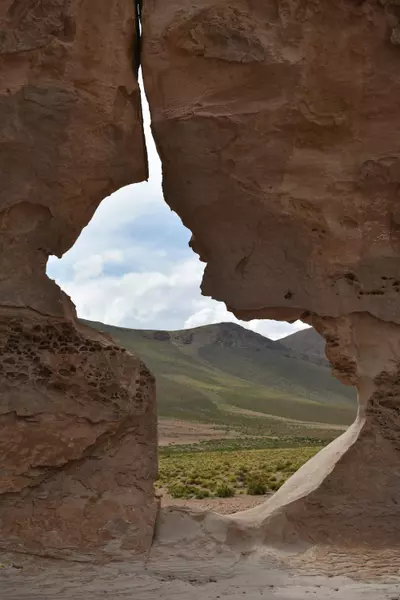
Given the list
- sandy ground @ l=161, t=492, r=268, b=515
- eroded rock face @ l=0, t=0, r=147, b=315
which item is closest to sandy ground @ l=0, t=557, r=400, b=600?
eroded rock face @ l=0, t=0, r=147, b=315

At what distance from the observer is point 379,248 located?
8492mm

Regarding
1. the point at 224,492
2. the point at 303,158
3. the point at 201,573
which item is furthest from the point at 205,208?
the point at 224,492

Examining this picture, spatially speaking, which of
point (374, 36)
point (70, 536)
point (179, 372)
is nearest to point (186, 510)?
point (70, 536)

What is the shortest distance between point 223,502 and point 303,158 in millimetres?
7430

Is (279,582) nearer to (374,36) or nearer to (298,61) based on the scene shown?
(298,61)

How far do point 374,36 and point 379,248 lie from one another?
293cm

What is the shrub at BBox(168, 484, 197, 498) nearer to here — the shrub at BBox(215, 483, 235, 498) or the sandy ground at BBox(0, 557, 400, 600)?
the shrub at BBox(215, 483, 235, 498)

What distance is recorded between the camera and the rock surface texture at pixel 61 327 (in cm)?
712

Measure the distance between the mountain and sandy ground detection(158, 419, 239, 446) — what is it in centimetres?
7448

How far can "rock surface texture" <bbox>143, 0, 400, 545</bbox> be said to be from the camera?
8133mm

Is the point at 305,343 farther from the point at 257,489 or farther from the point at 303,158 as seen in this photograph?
the point at 303,158

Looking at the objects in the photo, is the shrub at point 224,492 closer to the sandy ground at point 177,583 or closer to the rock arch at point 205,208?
the rock arch at point 205,208

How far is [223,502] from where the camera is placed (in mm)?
12352

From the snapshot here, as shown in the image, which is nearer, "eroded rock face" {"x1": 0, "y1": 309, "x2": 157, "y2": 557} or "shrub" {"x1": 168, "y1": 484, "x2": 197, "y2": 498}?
"eroded rock face" {"x1": 0, "y1": 309, "x2": 157, "y2": 557}
